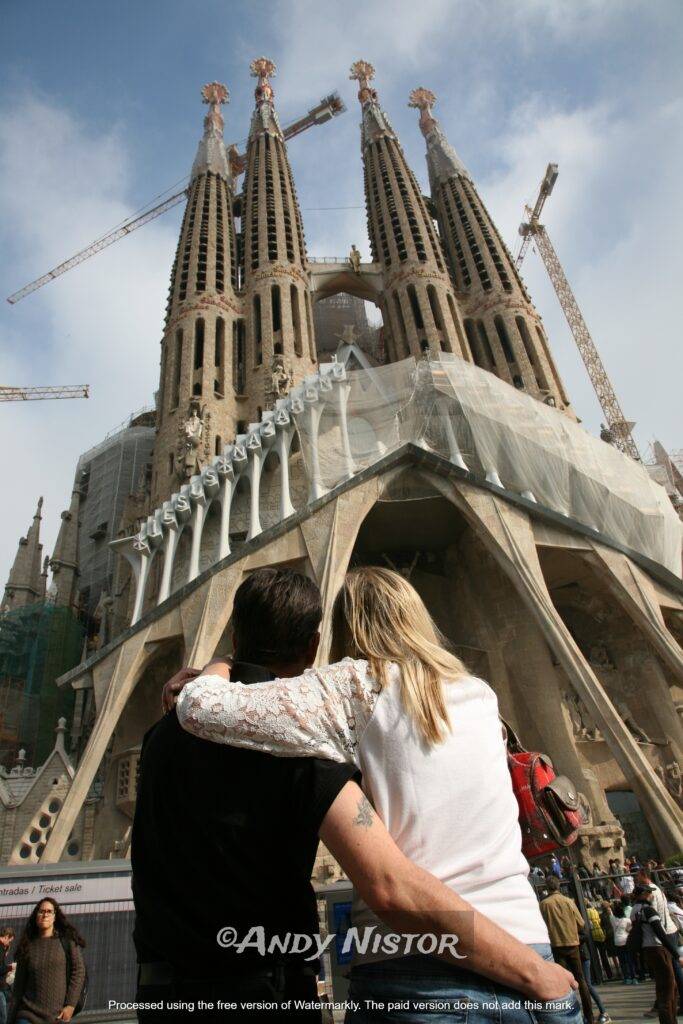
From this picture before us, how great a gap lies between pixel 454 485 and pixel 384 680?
41.7ft

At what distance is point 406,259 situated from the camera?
84.4 ft

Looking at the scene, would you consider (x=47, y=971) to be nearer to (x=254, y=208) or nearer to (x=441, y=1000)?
(x=441, y=1000)

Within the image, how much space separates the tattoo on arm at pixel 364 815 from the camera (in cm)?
95

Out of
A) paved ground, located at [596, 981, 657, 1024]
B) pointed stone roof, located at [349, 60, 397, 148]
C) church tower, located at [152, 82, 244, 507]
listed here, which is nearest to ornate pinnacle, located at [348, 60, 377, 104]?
pointed stone roof, located at [349, 60, 397, 148]

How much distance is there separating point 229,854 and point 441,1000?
0.35 metres

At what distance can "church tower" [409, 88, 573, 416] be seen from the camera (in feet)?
73.5

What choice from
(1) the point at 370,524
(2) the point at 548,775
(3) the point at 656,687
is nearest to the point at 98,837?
(1) the point at 370,524

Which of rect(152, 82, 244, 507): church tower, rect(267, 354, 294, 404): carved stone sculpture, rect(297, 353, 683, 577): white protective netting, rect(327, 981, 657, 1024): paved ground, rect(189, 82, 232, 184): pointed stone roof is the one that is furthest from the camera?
rect(189, 82, 232, 184): pointed stone roof

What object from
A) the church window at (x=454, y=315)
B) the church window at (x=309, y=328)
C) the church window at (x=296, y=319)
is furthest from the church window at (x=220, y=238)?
the church window at (x=454, y=315)

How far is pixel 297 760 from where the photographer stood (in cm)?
98

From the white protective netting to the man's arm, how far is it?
1334 centimetres

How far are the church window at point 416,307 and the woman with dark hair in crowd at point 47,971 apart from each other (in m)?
22.9

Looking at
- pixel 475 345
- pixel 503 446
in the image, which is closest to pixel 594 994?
pixel 503 446

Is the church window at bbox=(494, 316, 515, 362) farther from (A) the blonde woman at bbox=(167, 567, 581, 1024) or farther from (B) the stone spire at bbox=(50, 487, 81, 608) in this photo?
(A) the blonde woman at bbox=(167, 567, 581, 1024)
